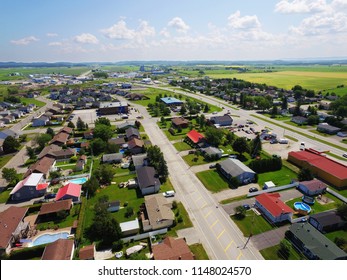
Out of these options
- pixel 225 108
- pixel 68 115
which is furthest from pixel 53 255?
pixel 225 108

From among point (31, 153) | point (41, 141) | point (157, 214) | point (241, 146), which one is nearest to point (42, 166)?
point (31, 153)

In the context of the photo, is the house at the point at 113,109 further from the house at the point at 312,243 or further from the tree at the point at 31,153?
the house at the point at 312,243

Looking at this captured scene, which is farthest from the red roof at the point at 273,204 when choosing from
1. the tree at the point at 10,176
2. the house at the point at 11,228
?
the tree at the point at 10,176

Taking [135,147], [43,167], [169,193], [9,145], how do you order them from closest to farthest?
1. [169,193]
2. [43,167]
3. [135,147]
4. [9,145]

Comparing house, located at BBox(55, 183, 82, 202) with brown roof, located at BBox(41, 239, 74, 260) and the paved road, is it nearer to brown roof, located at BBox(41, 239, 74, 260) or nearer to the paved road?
brown roof, located at BBox(41, 239, 74, 260)

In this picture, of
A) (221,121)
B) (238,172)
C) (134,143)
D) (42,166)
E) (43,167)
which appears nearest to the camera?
(238,172)

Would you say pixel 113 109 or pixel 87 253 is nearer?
pixel 87 253

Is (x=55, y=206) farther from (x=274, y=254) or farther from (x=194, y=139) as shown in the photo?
(x=194, y=139)
